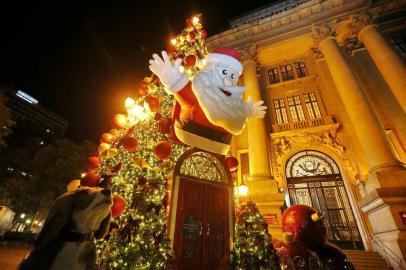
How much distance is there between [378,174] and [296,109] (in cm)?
694

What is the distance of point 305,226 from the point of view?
4234 mm

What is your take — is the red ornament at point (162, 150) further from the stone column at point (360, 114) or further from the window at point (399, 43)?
the window at point (399, 43)

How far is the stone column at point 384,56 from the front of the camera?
9.89m

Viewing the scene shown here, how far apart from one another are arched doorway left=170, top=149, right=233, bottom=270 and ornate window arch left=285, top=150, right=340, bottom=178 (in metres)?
7.51

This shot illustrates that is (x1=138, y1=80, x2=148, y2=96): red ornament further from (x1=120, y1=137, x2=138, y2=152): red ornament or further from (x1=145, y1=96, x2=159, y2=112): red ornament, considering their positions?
(x1=120, y1=137, x2=138, y2=152): red ornament

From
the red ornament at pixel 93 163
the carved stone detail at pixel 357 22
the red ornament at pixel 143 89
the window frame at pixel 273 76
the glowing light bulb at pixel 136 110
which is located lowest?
the red ornament at pixel 93 163

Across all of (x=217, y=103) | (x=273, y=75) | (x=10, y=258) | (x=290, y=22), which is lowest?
(x=10, y=258)

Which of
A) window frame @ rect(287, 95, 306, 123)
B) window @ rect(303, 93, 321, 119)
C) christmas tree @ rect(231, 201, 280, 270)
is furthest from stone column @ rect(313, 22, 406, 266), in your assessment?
christmas tree @ rect(231, 201, 280, 270)

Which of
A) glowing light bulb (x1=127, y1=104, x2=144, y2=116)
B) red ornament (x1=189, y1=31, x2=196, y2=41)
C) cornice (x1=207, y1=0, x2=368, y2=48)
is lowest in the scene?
glowing light bulb (x1=127, y1=104, x2=144, y2=116)

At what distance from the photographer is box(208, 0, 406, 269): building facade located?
8.34 metres

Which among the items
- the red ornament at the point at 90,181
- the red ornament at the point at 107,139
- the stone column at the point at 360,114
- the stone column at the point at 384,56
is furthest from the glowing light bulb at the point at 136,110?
the stone column at the point at 384,56

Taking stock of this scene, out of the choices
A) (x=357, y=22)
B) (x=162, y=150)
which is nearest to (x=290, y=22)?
(x=357, y=22)

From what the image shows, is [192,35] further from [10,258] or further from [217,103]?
[10,258]

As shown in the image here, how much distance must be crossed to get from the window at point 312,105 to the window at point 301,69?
6.80ft
